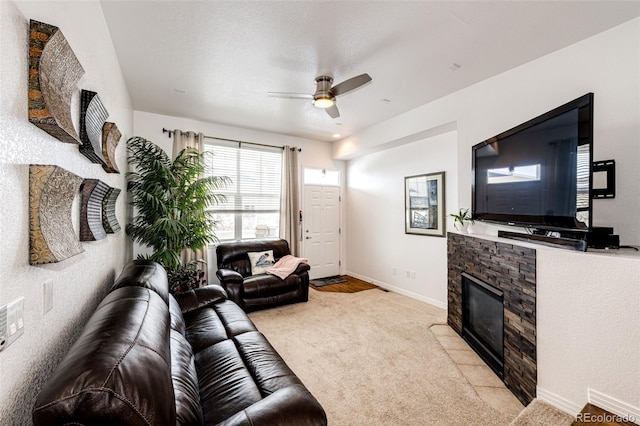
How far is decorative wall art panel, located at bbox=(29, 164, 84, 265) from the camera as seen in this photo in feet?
3.13

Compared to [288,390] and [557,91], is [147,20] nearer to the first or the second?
[288,390]

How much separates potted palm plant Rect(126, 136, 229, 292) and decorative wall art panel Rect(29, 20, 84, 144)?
8.01ft

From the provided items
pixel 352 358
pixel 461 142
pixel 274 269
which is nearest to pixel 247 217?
pixel 274 269

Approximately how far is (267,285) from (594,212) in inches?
142

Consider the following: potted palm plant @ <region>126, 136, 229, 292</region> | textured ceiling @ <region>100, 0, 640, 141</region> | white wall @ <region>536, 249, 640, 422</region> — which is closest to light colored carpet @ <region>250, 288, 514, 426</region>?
white wall @ <region>536, 249, 640, 422</region>

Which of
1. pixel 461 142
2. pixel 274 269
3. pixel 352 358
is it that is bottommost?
pixel 352 358

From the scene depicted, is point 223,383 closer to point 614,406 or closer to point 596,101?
point 614,406

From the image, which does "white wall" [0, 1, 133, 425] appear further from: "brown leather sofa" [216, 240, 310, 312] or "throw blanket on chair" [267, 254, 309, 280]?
"throw blanket on chair" [267, 254, 309, 280]

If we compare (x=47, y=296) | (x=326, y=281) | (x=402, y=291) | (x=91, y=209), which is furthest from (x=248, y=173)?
(x=47, y=296)

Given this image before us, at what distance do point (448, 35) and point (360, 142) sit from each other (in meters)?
2.89

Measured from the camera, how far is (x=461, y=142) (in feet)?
11.3

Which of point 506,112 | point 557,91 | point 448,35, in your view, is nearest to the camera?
point 448,35

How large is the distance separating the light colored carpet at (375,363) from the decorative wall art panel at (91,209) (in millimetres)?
1903

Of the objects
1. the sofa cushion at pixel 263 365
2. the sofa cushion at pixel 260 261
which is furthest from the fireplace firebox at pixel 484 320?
the sofa cushion at pixel 260 261
